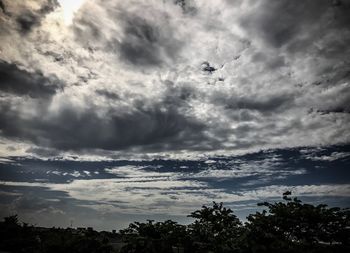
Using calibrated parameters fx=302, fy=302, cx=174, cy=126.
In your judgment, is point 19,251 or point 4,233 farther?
point 4,233

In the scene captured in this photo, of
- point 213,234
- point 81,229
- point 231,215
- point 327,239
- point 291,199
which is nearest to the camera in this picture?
point 327,239

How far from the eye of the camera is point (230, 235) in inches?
565

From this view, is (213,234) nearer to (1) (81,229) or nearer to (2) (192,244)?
(2) (192,244)

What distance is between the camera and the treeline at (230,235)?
38.0ft

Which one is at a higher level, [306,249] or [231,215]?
[231,215]

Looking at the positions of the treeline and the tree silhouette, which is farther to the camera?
the tree silhouette

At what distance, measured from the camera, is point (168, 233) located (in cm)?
1673

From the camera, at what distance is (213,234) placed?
16.5 metres

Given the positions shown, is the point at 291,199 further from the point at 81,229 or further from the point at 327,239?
the point at 81,229

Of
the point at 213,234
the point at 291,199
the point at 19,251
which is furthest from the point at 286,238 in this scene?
the point at 19,251

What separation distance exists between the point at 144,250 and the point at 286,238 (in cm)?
715

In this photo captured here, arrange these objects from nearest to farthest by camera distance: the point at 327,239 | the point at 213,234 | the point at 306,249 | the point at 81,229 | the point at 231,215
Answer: the point at 306,249
the point at 327,239
the point at 213,234
the point at 231,215
the point at 81,229

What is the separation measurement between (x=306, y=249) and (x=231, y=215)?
7.10 m

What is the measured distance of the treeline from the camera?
11.6 metres
